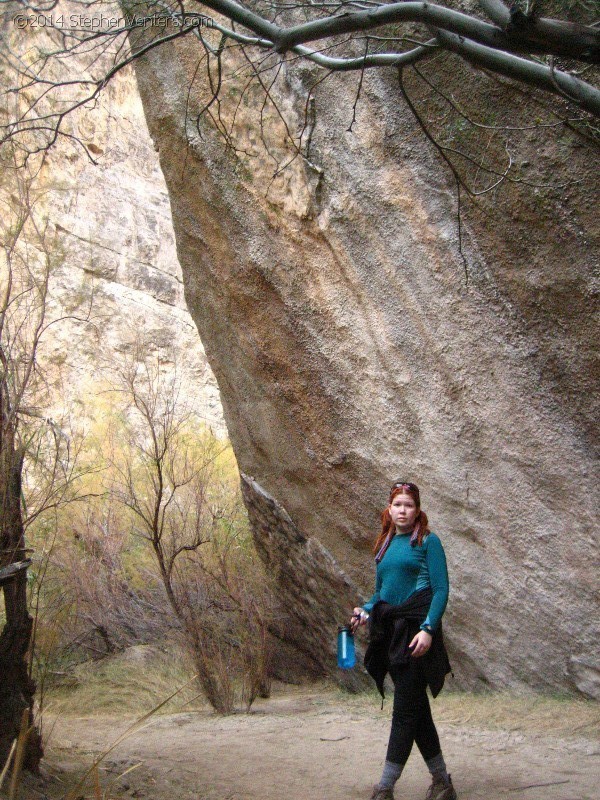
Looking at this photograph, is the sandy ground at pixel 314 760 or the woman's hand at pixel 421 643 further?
the sandy ground at pixel 314 760

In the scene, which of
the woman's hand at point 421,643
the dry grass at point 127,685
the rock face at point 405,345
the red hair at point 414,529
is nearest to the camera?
the woman's hand at point 421,643

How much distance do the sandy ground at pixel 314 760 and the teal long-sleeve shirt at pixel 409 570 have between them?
1.00 meters

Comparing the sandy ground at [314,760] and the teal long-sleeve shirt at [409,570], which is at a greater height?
the teal long-sleeve shirt at [409,570]

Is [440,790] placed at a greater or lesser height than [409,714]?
lesser

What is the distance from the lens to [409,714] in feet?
10.6

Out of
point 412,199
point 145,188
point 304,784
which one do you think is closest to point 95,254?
point 145,188

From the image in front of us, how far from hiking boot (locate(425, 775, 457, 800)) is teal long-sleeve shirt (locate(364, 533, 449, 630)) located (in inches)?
28.1

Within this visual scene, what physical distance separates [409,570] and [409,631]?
0.24 m

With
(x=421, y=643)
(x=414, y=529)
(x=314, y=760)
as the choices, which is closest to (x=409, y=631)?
(x=421, y=643)

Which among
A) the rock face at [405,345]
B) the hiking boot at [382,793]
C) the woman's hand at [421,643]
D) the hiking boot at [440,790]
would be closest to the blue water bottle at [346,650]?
the woman's hand at [421,643]

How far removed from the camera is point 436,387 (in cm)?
518

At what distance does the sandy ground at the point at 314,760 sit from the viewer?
3.77 m

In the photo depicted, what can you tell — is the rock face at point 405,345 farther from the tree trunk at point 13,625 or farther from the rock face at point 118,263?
the rock face at point 118,263

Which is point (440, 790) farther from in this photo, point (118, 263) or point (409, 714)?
point (118, 263)
